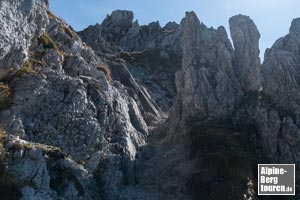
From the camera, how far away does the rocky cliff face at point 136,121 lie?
41750 mm

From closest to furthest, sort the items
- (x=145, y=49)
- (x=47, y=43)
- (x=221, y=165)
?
(x=221, y=165) → (x=47, y=43) → (x=145, y=49)

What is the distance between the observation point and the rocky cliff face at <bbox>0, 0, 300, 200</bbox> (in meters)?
41.8

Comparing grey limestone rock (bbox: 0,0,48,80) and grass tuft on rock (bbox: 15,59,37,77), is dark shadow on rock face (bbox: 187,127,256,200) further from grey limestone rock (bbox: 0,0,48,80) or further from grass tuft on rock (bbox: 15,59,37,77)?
grey limestone rock (bbox: 0,0,48,80)

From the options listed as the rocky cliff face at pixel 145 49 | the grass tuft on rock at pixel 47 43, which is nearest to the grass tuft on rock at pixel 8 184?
the grass tuft on rock at pixel 47 43

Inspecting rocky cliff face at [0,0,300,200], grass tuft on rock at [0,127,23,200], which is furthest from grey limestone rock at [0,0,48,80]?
grass tuft on rock at [0,127,23,200]

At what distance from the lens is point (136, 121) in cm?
6975

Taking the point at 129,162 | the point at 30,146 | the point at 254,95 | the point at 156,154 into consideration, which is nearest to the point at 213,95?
the point at 254,95

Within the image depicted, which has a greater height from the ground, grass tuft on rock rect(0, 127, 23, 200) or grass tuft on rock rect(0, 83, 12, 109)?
grass tuft on rock rect(0, 83, 12, 109)

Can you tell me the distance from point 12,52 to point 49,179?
1800 centimetres

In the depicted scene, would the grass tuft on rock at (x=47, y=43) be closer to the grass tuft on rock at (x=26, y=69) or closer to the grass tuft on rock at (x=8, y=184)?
the grass tuft on rock at (x=26, y=69)

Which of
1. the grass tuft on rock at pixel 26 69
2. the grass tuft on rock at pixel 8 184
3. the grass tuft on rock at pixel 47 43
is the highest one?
the grass tuft on rock at pixel 47 43

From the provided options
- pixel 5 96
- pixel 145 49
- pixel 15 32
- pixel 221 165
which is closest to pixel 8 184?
pixel 5 96

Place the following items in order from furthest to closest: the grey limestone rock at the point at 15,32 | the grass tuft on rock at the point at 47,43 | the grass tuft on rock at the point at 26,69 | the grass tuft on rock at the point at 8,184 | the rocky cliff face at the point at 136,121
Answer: the grass tuft on rock at the point at 47,43 → the grass tuft on rock at the point at 26,69 → the grey limestone rock at the point at 15,32 → the rocky cliff face at the point at 136,121 → the grass tuft on rock at the point at 8,184

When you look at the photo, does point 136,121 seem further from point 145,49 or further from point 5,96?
point 145,49
